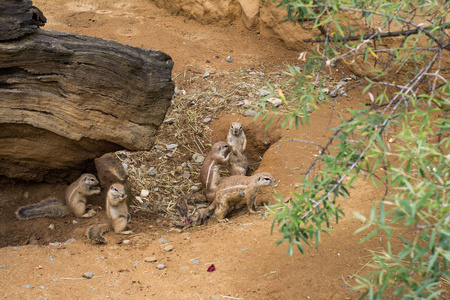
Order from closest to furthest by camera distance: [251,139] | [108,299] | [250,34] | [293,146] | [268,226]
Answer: [108,299] < [268,226] < [293,146] < [251,139] < [250,34]

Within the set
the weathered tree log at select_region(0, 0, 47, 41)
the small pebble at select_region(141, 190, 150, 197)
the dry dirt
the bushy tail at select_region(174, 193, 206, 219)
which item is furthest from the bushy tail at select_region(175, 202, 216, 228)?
the weathered tree log at select_region(0, 0, 47, 41)

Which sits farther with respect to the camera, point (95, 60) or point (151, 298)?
point (95, 60)

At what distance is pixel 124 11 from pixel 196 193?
6.44 meters

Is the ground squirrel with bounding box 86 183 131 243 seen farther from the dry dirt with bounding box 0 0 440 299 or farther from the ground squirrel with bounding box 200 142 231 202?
the ground squirrel with bounding box 200 142 231 202

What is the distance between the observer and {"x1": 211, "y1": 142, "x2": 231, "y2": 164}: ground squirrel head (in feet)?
23.9

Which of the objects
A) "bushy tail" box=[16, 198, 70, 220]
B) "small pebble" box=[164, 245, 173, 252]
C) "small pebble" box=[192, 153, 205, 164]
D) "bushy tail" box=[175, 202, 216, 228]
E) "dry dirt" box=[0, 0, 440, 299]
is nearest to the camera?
"dry dirt" box=[0, 0, 440, 299]

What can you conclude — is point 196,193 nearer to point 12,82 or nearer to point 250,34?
point 12,82

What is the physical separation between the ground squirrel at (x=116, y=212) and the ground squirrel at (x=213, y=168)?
1.42 metres

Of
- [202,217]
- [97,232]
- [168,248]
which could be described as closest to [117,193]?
[97,232]

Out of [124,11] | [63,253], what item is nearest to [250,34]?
[124,11]

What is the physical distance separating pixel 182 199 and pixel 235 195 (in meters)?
0.89

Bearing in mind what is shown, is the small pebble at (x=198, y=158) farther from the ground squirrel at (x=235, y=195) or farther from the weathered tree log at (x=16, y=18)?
the weathered tree log at (x=16, y=18)

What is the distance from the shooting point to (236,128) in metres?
7.55

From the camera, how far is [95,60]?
17.1 ft
